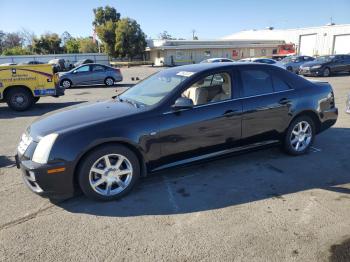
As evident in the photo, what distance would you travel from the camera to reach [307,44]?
5538cm

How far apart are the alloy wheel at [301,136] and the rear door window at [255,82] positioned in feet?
2.80

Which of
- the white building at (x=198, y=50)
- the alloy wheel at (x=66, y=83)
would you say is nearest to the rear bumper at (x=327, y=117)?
the alloy wheel at (x=66, y=83)

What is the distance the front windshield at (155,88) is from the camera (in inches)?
175

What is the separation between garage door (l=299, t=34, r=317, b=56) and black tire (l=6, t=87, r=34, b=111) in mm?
51999

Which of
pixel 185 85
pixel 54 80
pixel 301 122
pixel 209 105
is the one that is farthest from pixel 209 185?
pixel 54 80

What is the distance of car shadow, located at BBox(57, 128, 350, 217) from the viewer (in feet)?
12.6

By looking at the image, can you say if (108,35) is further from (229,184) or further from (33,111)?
(229,184)

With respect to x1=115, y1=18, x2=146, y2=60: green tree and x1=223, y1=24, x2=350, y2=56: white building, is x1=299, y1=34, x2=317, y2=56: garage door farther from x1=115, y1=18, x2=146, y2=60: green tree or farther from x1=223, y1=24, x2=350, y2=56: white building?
x1=115, y1=18, x2=146, y2=60: green tree

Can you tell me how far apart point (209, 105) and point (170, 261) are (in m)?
2.25

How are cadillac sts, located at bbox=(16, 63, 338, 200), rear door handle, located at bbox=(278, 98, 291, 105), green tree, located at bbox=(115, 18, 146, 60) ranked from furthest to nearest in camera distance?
1. green tree, located at bbox=(115, 18, 146, 60)
2. rear door handle, located at bbox=(278, 98, 291, 105)
3. cadillac sts, located at bbox=(16, 63, 338, 200)

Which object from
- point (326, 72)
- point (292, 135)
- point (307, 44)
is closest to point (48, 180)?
point (292, 135)

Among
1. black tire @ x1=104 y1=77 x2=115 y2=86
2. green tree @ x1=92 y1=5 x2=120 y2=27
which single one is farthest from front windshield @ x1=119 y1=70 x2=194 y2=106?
green tree @ x1=92 y1=5 x2=120 y2=27

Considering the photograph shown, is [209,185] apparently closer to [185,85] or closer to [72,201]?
[185,85]

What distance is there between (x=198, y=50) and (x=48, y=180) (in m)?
50.5
